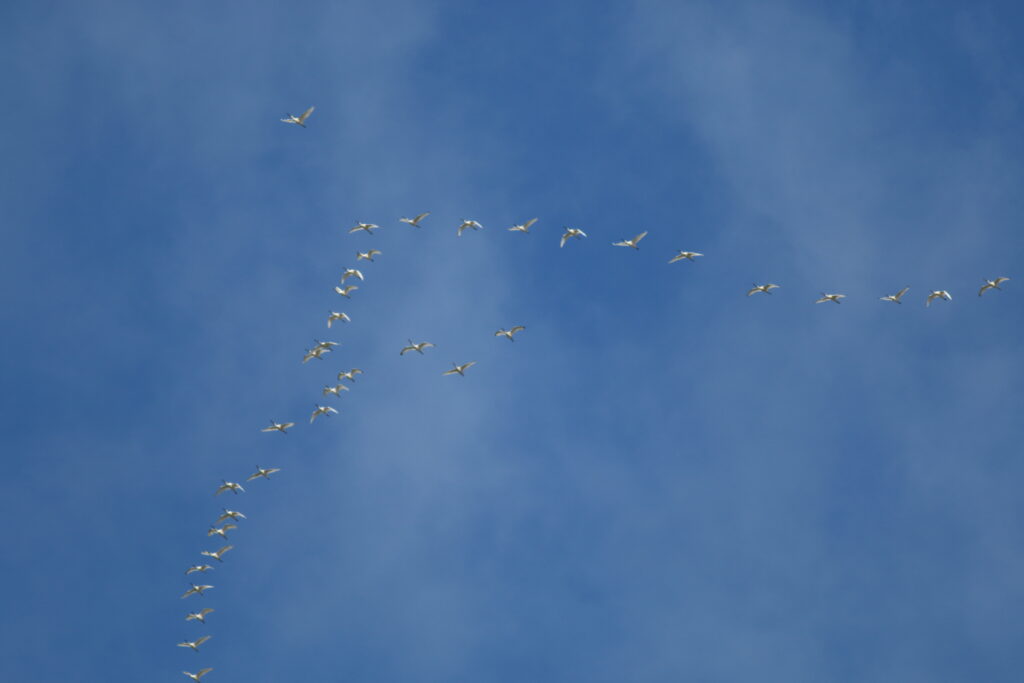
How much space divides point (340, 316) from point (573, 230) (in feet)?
88.9

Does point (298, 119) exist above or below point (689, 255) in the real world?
above

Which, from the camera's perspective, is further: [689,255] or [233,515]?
[689,255]

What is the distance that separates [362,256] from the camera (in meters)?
111

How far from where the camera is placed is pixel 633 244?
109812 mm

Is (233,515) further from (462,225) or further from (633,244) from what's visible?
(633,244)

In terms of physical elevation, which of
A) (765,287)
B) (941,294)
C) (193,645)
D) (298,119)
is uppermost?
(298,119)

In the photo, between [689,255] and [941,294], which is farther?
[689,255]

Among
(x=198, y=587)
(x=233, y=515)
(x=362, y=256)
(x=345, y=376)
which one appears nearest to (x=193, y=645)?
(x=198, y=587)

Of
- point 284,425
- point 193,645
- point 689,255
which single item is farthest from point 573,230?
point 193,645

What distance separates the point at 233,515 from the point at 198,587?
11559 millimetres

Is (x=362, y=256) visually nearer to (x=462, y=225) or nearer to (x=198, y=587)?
(x=462, y=225)

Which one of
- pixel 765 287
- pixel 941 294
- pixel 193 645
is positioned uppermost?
pixel 765 287

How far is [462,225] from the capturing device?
10856cm

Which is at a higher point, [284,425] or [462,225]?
[462,225]
